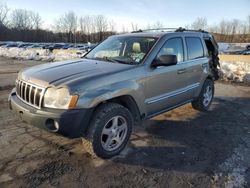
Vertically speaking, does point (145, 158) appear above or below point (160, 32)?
below

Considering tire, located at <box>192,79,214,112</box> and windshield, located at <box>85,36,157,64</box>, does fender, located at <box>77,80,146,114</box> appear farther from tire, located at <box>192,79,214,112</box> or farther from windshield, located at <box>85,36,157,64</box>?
tire, located at <box>192,79,214,112</box>

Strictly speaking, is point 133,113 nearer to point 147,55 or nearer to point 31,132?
point 147,55

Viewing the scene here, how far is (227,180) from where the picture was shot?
331cm

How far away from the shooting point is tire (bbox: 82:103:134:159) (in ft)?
11.5

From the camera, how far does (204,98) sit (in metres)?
6.14

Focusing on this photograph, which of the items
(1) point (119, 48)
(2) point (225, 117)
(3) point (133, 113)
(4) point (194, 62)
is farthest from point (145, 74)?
(2) point (225, 117)

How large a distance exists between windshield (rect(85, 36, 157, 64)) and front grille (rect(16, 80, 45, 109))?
1.40 metres

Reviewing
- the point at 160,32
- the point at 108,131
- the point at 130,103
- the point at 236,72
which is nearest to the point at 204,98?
the point at 160,32

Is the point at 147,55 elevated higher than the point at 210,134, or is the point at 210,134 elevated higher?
the point at 147,55

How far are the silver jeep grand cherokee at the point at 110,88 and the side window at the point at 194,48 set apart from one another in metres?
0.02

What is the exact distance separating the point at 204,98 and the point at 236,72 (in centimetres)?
573

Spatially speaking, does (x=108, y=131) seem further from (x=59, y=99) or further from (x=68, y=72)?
(x=68, y=72)

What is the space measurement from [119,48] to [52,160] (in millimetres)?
2264

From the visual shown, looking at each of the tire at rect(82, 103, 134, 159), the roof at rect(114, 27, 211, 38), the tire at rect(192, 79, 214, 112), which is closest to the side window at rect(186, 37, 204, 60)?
the roof at rect(114, 27, 211, 38)
